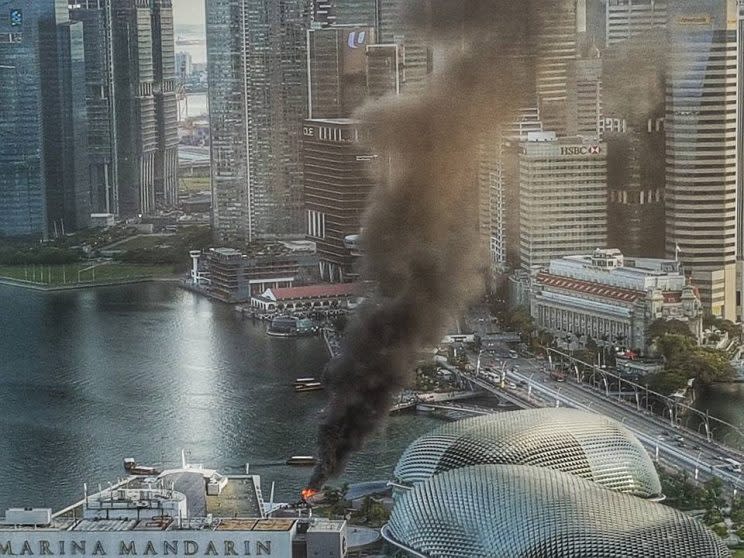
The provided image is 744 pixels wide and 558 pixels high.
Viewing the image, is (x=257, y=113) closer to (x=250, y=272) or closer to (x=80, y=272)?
(x=80, y=272)

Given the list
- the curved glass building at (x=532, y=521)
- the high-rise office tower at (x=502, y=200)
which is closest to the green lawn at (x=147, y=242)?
the high-rise office tower at (x=502, y=200)

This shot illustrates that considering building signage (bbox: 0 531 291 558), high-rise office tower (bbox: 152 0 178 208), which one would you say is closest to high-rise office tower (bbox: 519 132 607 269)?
high-rise office tower (bbox: 152 0 178 208)

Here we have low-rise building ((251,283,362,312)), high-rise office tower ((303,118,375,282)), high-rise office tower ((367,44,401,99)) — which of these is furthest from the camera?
high-rise office tower ((303,118,375,282))

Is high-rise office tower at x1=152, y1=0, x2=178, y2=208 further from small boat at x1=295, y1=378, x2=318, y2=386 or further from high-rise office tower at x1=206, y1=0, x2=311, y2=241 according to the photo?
small boat at x1=295, y1=378, x2=318, y2=386

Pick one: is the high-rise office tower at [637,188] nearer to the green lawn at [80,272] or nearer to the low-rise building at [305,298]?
the low-rise building at [305,298]

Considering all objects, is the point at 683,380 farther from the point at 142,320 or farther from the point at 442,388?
the point at 142,320

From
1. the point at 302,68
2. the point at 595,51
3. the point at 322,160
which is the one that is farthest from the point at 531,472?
the point at 302,68
